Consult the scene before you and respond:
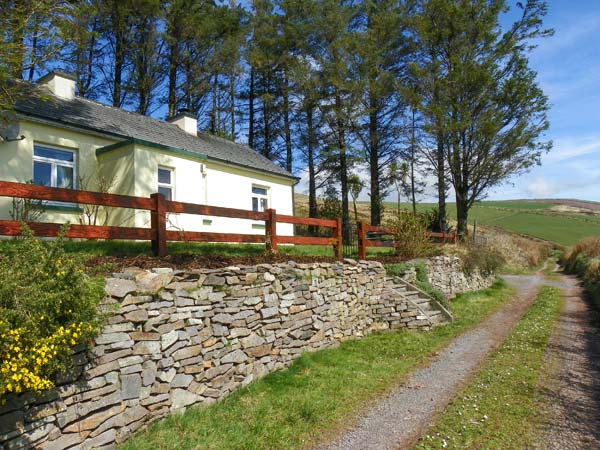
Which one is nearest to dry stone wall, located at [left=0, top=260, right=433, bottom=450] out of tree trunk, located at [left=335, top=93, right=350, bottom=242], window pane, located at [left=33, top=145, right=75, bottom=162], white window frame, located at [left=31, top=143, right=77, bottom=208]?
white window frame, located at [left=31, top=143, right=77, bottom=208]

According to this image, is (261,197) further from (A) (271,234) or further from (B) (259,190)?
(A) (271,234)

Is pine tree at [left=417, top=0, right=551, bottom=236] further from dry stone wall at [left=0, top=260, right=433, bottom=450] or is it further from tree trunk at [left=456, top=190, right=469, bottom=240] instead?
dry stone wall at [left=0, top=260, right=433, bottom=450]

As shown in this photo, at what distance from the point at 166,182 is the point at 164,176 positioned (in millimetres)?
185

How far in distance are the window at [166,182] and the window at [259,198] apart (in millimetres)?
4080

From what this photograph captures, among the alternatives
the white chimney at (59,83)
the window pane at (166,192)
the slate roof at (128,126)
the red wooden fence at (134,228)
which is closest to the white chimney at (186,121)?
the slate roof at (128,126)

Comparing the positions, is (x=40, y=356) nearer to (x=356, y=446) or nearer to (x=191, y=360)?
(x=191, y=360)

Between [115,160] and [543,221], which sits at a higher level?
[115,160]

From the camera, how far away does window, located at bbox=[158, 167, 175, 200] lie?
1159 centimetres

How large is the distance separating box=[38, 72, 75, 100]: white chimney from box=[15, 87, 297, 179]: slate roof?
0.74 feet

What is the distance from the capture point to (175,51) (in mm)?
19719

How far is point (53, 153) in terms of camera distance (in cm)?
1009

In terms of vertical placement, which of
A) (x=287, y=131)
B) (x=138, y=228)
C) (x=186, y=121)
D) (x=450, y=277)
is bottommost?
(x=450, y=277)

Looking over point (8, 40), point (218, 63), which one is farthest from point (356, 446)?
point (218, 63)

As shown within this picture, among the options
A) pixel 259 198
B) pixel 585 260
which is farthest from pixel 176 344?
pixel 585 260
